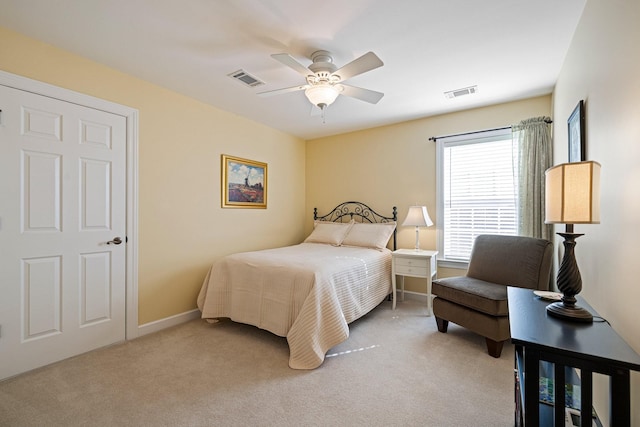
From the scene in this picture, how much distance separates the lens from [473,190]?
12.4 feet

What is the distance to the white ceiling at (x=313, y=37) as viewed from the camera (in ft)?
6.29

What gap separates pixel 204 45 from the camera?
2.33 metres

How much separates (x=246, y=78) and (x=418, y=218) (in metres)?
2.61

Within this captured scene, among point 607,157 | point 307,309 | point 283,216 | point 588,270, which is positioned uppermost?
point 607,157

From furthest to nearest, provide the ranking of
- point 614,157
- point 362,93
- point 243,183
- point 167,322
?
point 243,183, point 167,322, point 362,93, point 614,157

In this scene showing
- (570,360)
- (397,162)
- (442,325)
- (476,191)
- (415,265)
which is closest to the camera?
(570,360)

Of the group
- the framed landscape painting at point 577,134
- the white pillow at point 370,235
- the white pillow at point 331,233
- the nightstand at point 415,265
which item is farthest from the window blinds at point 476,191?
the white pillow at point 331,233

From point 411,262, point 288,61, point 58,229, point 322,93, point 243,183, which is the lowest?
point 411,262

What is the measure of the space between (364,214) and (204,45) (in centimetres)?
317

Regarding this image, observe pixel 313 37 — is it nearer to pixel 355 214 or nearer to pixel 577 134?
pixel 577 134

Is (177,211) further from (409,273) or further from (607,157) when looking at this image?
(607,157)

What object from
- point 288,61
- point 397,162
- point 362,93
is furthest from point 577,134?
point 397,162

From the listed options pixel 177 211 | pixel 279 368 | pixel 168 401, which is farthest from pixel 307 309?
pixel 177 211

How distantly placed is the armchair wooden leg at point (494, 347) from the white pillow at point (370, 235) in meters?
1.71
